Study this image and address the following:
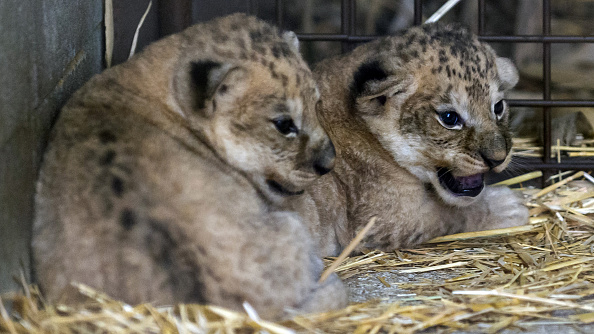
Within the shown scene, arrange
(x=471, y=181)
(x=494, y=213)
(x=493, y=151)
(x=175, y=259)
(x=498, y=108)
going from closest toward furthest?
(x=175, y=259) → (x=493, y=151) → (x=498, y=108) → (x=471, y=181) → (x=494, y=213)

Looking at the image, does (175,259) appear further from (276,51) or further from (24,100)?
(276,51)

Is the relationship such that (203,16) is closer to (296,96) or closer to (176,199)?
(296,96)

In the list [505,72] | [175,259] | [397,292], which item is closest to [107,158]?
[175,259]

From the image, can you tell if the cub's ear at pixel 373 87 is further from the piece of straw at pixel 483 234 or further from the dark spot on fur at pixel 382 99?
the piece of straw at pixel 483 234

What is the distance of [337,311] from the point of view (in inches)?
134

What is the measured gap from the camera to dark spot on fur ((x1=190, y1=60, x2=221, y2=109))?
11.3 ft

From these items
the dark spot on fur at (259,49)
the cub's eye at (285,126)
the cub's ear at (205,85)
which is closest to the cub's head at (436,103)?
the cub's eye at (285,126)

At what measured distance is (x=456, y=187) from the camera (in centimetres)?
484

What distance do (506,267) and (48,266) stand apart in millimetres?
2838

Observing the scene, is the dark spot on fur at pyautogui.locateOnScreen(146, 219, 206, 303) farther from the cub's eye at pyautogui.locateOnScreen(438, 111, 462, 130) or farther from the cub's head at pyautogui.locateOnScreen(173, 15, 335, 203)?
the cub's eye at pyautogui.locateOnScreen(438, 111, 462, 130)

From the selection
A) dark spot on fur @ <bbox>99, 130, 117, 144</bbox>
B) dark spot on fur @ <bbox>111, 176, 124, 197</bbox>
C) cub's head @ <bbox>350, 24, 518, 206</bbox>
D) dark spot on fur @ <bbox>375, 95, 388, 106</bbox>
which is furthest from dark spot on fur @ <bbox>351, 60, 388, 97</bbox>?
dark spot on fur @ <bbox>111, 176, 124, 197</bbox>

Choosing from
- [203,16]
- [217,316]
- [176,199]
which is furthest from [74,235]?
[203,16]

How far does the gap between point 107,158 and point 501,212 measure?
3.24 m

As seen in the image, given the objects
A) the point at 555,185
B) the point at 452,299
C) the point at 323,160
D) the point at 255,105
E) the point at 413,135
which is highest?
the point at 255,105
